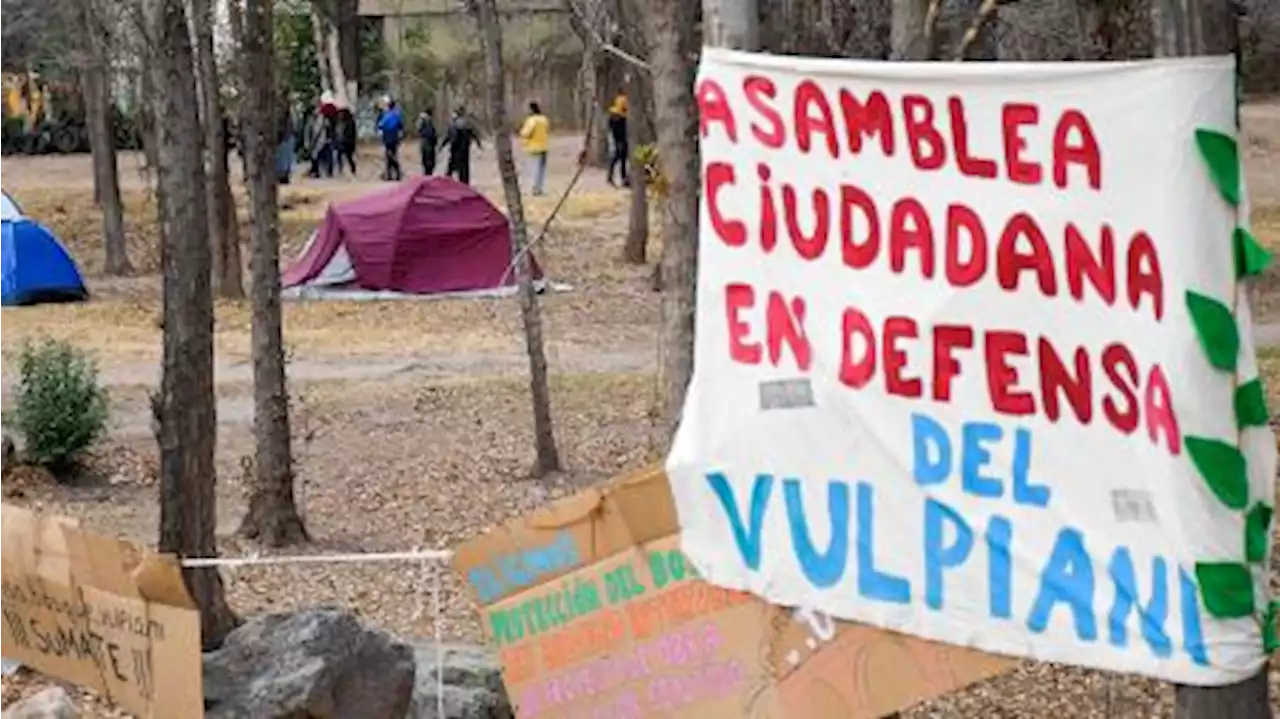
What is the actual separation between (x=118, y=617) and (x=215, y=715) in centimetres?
80

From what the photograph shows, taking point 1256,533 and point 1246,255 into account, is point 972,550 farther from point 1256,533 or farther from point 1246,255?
point 1246,255

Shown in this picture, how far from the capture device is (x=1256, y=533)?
4.46m

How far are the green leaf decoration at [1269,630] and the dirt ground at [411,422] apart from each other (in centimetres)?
465

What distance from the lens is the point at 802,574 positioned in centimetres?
498

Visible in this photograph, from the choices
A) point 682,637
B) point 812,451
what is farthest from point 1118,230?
point 682,637

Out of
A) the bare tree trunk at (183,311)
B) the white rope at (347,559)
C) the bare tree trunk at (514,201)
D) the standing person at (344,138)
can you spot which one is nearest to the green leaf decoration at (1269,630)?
the white rope at (347,559)

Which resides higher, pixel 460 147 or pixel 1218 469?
pixel 1218 469

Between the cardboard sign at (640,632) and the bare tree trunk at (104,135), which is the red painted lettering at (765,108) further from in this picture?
the bare tree trunk at (104,135)

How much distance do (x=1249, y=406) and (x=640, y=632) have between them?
1523 mm

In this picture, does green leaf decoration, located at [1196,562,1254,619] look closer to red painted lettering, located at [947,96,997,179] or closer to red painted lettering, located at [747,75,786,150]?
red painted lettering, located at [947,96,997,179]

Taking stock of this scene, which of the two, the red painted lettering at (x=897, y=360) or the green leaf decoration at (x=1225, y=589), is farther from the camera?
the red painted lettering at (x=897, y=360)

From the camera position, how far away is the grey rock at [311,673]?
707 centimetres

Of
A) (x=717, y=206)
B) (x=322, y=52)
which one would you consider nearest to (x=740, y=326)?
(x=717, y=206)

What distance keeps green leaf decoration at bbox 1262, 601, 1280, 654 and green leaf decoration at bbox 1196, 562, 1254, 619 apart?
0.04 metres
